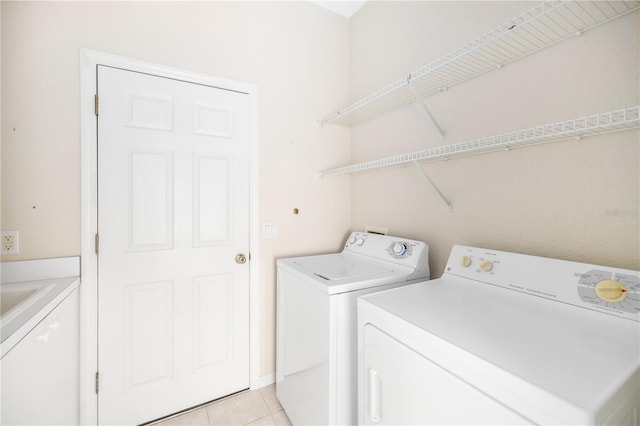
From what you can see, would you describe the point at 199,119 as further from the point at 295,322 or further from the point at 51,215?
the point at 295,322

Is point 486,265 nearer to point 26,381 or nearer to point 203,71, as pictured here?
point 26,381

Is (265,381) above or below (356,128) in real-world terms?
below

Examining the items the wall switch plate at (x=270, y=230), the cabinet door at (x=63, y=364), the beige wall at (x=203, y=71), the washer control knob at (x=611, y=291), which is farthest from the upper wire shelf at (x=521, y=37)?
the cabinet door at (x=63, y=364)

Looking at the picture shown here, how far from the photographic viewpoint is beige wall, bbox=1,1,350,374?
55.2 inches

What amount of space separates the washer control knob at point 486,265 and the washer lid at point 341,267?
463 mm

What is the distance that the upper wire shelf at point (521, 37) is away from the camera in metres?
0.96

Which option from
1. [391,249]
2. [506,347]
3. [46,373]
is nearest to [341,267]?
[391,249]

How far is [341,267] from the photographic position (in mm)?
1662

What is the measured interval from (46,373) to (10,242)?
75cm

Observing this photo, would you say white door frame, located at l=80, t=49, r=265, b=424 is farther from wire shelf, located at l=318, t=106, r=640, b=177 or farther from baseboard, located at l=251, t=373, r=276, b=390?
wire shelf, located at l=318, t=106, r=640, b=177

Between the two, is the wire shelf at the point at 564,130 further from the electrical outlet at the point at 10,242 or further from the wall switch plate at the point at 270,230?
the electrical outlet at the point at 10,242

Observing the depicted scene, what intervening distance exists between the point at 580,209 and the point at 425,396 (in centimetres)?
96

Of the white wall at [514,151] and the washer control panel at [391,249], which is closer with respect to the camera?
the white wall at [514,151]

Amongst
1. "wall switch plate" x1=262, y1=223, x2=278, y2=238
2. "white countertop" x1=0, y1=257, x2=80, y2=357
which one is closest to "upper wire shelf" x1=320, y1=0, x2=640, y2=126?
"wall switch plate" x1=262, y1=223, x2=278, y2=238
